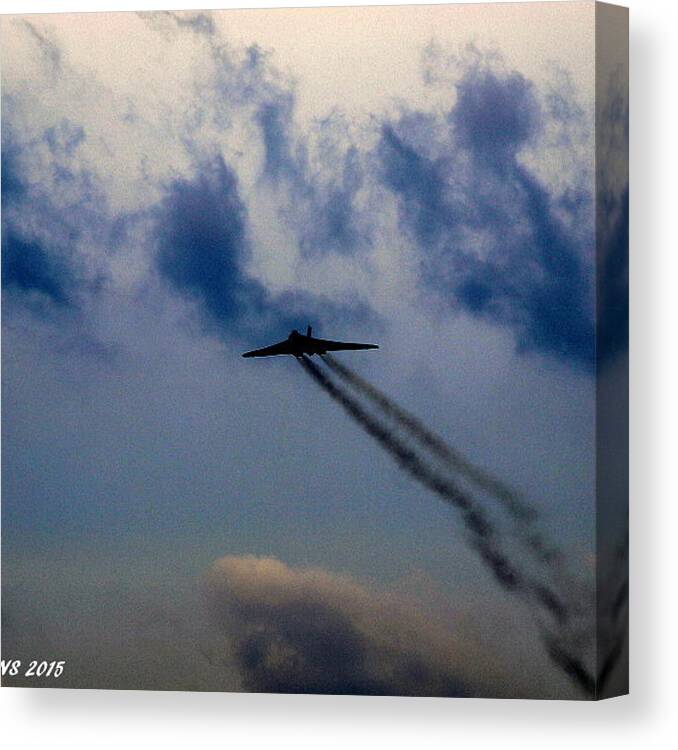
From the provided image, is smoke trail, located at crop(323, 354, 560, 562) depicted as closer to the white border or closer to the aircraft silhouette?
the aircraft silhouette

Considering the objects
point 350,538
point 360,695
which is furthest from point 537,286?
point 360,695

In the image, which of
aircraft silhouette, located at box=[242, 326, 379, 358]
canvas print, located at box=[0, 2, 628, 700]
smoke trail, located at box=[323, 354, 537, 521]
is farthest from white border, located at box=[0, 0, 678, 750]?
aircraft silhouette, located at box=[242, 326, 379, 358]

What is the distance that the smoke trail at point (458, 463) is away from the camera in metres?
10.5

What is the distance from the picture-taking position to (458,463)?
1062 centimetres

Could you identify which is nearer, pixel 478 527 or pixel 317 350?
pixel 478 527

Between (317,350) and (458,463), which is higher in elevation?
(317,350)

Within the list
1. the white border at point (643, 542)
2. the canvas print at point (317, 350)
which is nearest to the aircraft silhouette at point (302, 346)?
the canvas print at point (317, 350)

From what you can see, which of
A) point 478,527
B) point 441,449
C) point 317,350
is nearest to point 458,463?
point 441,449

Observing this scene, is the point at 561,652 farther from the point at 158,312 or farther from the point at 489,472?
the point at 158,312

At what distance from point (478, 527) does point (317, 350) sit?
1392mm

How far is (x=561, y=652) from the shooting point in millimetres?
10539

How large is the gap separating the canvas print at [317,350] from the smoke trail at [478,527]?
0.01 metres

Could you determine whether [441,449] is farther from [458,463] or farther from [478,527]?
[478,527]

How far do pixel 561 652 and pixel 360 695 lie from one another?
3.97 ft
